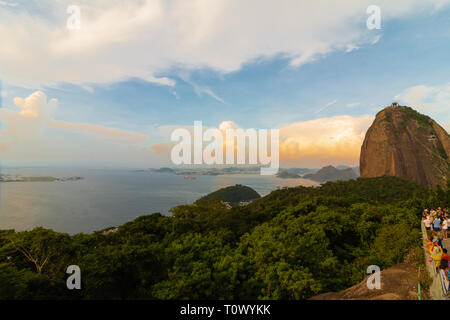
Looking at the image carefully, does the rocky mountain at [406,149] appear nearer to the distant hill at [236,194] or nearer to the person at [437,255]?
the distant hill at [236,194]

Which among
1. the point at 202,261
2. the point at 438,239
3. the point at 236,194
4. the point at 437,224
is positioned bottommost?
the point at 236,194

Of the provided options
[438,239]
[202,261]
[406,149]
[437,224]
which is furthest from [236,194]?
[438,239]

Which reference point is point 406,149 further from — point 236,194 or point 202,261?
point 202,261

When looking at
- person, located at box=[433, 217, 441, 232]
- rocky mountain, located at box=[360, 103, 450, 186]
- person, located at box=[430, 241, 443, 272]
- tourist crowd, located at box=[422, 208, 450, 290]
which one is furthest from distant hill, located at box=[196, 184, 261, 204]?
person, located at box=[430, 241, 443, 272]

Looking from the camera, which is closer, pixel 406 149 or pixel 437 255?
pixel 437 255

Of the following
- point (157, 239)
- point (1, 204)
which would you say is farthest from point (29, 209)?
point (157, 239)

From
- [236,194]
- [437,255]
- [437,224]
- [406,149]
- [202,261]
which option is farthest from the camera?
[236,194]

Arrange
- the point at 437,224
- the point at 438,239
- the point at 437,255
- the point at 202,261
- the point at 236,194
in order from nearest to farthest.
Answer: the point at 437,255 → the point at 438,239 → the point at 202,261 → the point at 437,224 → the point at 236,194

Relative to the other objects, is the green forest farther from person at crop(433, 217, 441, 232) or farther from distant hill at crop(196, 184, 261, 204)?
distant hill at crop(196, 184, 261, 204)

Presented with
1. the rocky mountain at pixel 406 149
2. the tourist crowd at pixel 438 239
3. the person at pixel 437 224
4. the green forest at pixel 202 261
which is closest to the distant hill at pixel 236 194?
the rocky mountain at pixel 406 149
